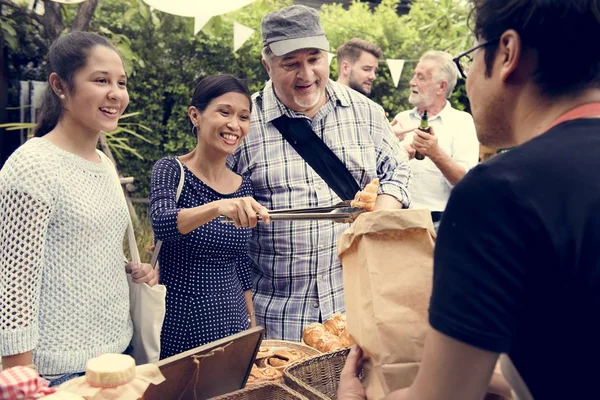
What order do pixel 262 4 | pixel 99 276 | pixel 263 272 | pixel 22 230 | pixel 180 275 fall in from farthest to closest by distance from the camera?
pixel 262 4 < pixel 263 272 < pixel 180 275 < pixel 99 276 < pixel 22 230

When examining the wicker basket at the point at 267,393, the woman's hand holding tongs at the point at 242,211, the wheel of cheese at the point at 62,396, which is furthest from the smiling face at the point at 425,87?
the wheel of cheese at the point at 62,396

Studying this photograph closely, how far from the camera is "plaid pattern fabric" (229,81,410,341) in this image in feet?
9.41

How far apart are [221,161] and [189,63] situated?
5.89m

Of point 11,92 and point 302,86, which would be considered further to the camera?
point 11,92

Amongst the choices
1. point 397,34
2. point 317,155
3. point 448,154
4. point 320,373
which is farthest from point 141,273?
point 397,34

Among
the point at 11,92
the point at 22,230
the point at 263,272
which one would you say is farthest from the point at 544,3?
the point at 11,92

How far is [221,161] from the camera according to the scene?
2.74 m

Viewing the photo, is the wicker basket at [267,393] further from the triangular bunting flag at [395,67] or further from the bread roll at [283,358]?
the triangular bunting flag at [395,67]

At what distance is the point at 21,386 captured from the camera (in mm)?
1299

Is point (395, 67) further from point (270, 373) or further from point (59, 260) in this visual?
point (59, 260)

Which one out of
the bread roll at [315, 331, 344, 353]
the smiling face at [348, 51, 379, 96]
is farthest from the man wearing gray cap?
the smiling face at [348, 51, 379, 96]

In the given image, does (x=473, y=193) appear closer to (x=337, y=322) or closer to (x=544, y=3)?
(x=544, y=3)

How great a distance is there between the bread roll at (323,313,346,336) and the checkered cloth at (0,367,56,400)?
1.53 m

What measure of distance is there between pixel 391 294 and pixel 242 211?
96 centimetres
